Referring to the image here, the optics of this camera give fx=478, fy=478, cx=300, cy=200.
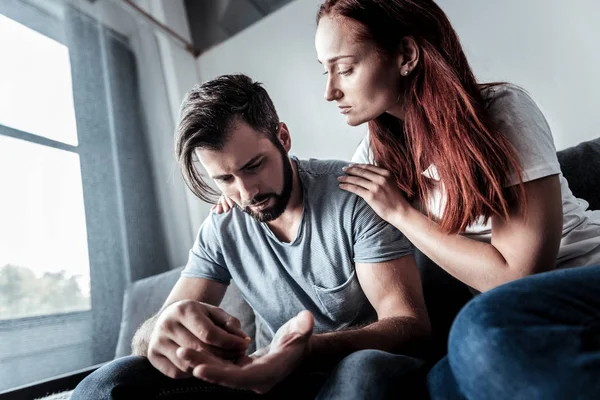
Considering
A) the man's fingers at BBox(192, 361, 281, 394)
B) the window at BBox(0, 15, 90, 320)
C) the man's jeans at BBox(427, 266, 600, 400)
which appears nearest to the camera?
the man's jeans at BBox(427, 266, 600, 400)

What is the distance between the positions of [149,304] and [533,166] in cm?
122

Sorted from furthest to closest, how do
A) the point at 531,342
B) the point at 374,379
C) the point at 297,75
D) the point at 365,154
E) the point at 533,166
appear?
the point at 297,75 < the point at 365,154 < the point at 533,166 < the point at 374,379 < the point at 531,342

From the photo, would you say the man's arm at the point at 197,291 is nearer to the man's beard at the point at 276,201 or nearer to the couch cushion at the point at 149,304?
the man's beard at the point at 276,201

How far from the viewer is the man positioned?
2.77ft

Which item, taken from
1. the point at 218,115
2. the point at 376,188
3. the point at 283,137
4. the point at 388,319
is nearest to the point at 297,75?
the point at 283,137

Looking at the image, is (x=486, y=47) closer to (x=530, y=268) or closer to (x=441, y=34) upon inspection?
(x=441, y=34)

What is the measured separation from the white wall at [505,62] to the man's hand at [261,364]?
4.04 ft

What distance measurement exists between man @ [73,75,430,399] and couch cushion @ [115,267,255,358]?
1.02 feet

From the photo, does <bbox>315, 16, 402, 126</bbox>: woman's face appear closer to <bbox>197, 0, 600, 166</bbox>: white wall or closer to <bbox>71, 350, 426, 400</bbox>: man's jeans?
<bbox>71, 350, 426, 400</bbox>: man's jeans

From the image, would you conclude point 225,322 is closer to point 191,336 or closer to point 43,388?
point 191,336

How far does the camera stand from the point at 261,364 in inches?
24.2

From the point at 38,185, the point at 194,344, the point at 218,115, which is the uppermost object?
the point at 38,185

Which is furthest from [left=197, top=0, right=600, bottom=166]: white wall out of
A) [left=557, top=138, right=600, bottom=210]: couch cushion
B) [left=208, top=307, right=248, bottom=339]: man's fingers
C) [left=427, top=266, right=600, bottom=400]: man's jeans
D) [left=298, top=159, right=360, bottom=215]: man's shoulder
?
[left=208, top=307, right=248, bottom=339]: man's fingers

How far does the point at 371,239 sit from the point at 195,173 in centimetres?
44
